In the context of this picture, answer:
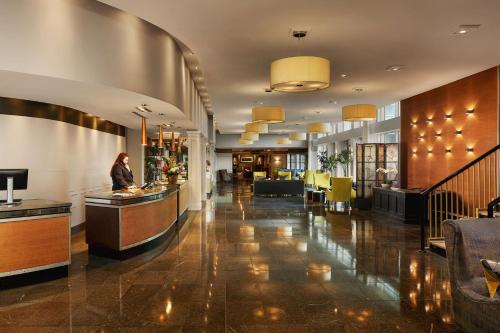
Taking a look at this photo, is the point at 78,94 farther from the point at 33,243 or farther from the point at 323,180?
the point at 323,180

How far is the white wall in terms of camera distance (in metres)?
7.24

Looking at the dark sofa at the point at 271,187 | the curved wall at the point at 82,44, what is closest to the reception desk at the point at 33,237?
the curved wall at the point at 82,44

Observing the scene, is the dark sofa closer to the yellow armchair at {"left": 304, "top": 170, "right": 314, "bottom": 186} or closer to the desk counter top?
the yellow armchair at {"left": 304, "top": 170, "right": 314, "bottom": 186}

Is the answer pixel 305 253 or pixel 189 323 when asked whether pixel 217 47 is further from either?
pixel 189 323

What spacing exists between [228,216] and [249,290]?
21.9 ft

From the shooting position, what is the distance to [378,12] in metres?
5.21

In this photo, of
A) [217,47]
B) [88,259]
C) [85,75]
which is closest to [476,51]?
[217,47]

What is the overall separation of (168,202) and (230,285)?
3.95 m

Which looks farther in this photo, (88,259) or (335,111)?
(335,111)

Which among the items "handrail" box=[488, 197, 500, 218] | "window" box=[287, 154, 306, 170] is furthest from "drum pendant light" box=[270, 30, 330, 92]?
"window" box=[287, 154, 306, 170]

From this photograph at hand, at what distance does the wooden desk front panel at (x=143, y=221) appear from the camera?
6.60m

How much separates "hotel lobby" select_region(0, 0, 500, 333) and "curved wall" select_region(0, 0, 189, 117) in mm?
22

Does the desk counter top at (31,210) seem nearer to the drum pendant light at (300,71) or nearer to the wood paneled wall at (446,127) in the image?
the drum pendant light at (300,71)

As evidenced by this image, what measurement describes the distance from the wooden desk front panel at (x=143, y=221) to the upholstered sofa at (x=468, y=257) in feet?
15.9
